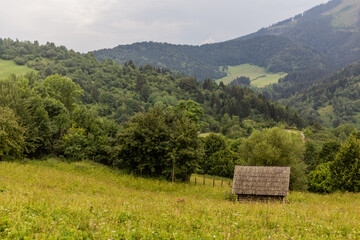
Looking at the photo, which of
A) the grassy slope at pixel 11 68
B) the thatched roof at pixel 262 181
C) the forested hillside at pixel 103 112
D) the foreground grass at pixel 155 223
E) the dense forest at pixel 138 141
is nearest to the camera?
the foreground grass at pixel 155 223

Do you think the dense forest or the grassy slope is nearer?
the dense forest

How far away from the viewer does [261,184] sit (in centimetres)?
2370

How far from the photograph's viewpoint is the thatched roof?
2309cm

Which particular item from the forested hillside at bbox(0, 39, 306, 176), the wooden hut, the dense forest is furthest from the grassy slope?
the wooden hut

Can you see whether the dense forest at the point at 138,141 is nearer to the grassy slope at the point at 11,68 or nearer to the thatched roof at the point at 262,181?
the thatched roof at the point at 262,181

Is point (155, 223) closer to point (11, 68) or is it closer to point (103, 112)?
point (103, 112)

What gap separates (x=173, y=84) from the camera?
6988 inches

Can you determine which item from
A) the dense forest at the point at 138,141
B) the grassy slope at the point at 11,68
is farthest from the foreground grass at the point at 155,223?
the grassy slope at the point at 11,68

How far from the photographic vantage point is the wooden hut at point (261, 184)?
75.9 feet

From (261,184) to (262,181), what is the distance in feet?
1.01

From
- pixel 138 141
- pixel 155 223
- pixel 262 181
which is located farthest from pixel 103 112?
pixel 155 223

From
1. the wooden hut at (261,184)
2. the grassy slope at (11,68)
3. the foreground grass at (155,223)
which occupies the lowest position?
the wooden hut at (261,184)

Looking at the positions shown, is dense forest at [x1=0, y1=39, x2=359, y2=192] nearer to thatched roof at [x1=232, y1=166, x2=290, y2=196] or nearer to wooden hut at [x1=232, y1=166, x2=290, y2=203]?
thatched roof at [x1=232, y1=166, x2=290, y2=196]

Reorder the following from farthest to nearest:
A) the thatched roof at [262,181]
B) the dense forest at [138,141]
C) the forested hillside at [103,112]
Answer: the forested hillside at [103,112], the dense forest at [138,141], the thatched roof at [262,181]
